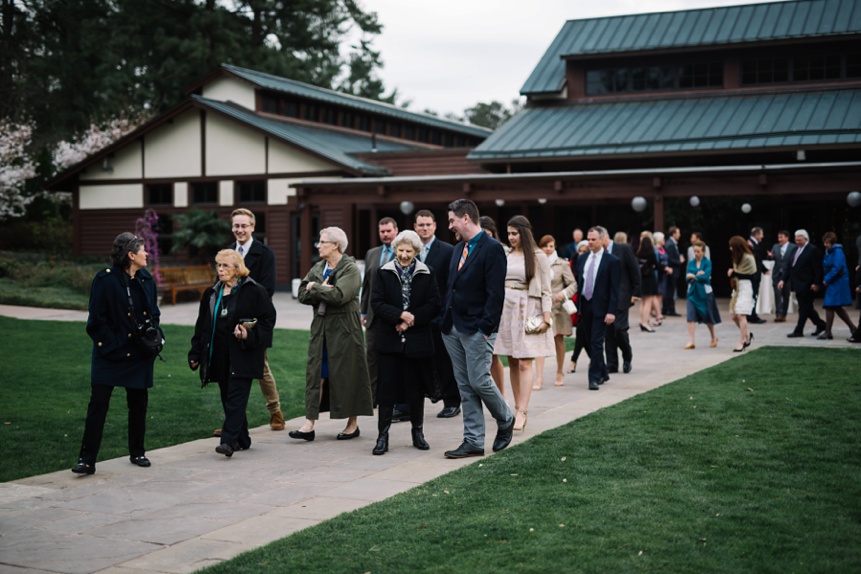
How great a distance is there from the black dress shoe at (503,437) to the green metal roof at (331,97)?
2711cm

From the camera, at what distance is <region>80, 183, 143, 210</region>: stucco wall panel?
33969mm

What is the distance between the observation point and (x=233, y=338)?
8242 mm

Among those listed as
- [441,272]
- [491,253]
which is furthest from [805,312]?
[491,253]

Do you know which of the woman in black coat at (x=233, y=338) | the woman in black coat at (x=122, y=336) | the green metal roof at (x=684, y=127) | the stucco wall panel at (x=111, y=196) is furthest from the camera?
the stucco wall panel at (x=111, y=196)

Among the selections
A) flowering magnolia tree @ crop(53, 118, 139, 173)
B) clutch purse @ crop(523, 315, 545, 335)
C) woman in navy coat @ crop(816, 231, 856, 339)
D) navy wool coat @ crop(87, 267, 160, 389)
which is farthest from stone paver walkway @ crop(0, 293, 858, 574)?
flowering magnolia tree @ crop(53, 118, 139, 173)

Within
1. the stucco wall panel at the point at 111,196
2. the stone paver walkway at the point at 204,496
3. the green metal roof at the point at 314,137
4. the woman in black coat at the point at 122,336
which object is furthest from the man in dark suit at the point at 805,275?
the stucco wall panel at the point at 111,196

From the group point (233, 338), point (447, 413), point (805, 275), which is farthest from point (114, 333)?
point (805, 275)

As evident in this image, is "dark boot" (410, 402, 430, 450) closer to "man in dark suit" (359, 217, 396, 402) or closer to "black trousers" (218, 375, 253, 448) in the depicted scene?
"man in dark suit" (359, 217, 396, 402)

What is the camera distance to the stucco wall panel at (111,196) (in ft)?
111

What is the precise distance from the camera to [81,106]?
49344 millimetres

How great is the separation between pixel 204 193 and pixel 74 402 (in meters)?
23.2

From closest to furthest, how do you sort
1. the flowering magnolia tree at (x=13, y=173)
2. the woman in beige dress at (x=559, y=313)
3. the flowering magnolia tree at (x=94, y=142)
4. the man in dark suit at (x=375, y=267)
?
the man in dark suit at (x=375, y=267)
the woman in beige dress at (x=559, y=313)
the flowering magnolia tree at (x=13, y=173)
the flowering magnolia tree at (x=94, y=142)

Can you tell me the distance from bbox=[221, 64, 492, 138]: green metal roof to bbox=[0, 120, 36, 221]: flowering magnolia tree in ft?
29.6

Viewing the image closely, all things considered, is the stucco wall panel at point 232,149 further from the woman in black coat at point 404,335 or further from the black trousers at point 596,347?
the woman in black coat at point 404,335
